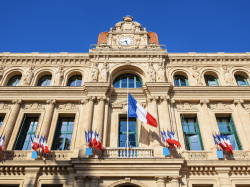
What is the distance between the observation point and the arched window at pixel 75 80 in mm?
21087

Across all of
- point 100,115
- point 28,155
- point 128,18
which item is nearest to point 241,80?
point 100,115

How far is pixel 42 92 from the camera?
18.9m

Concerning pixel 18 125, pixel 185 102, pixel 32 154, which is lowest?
pixel 32 154

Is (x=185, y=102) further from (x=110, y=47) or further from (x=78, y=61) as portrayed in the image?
(x=78, y=61)

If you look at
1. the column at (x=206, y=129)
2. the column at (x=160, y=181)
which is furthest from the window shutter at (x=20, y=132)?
the column at (x=206, y=129)

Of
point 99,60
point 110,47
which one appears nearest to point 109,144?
point 99,60

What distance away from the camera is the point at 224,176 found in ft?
46.0

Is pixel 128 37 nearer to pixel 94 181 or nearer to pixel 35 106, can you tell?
pixel 35 106

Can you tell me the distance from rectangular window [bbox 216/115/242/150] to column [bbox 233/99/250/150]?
33cm

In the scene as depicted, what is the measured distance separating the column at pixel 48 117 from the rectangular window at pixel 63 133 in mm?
776

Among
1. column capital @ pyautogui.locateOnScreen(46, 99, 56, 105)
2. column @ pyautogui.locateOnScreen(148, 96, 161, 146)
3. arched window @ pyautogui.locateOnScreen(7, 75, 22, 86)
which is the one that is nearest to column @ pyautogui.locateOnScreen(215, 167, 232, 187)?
column @ pyautogui.locateOnScreen(148, 96, 161, 146)

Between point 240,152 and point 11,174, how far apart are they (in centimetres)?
1565

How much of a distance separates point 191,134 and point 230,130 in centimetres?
323

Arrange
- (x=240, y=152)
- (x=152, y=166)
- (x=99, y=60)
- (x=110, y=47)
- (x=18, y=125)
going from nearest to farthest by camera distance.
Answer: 1. (x=152, y=166)
2. (x=240, y=152)
3. (x=18, y=125)
4. (x=99, y=60)
5. (x=110, y=47)
